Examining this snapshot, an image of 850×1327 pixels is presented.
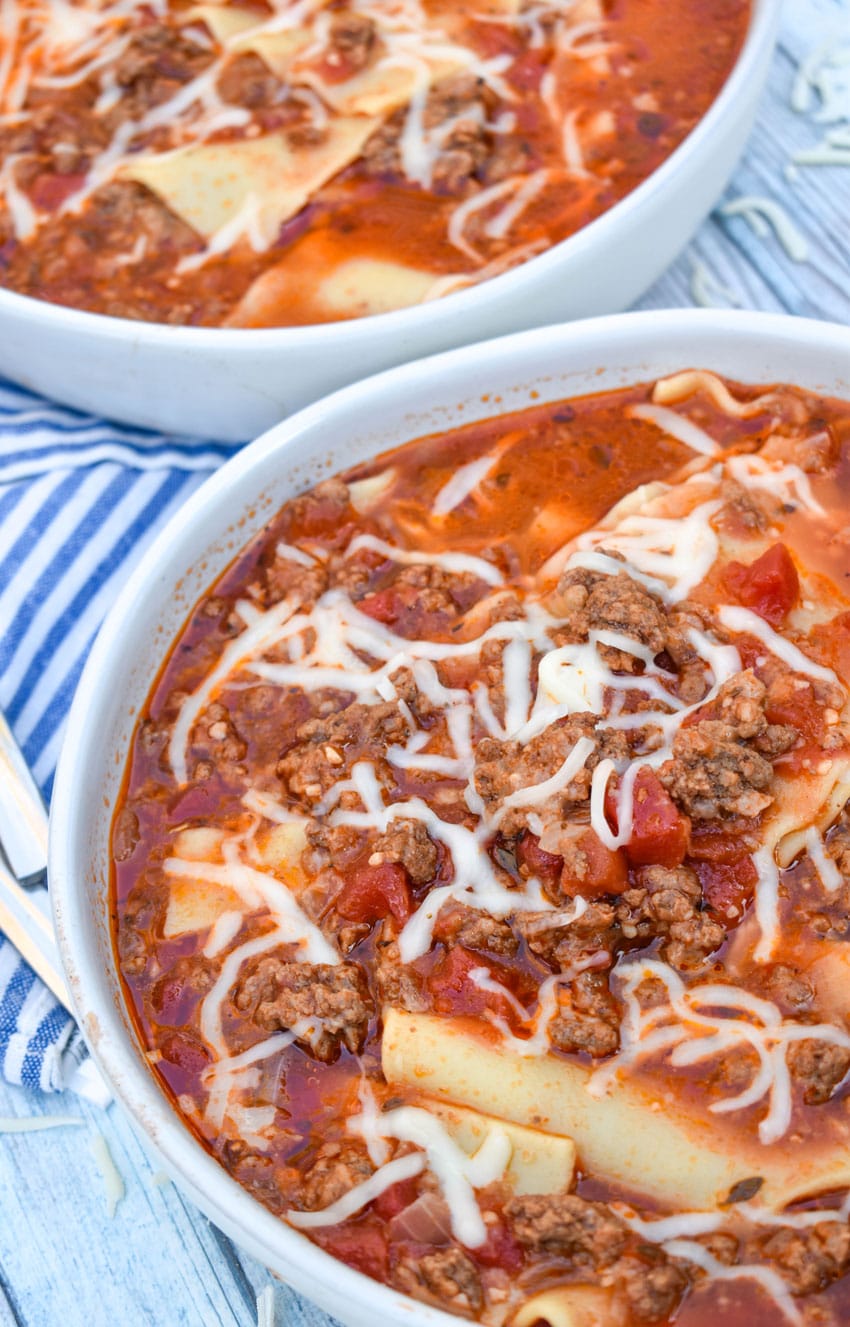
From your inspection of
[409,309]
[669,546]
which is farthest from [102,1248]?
[409,309]

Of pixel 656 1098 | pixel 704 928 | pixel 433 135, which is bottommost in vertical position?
pixel 656 1098

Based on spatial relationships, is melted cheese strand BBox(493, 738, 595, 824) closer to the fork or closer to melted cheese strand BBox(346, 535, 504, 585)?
melted cheese strand BBox(346, 535, 504, 585)

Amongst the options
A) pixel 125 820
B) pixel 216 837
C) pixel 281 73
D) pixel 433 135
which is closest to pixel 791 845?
pixel 216 837

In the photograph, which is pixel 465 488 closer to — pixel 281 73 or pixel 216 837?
pixel 216 837

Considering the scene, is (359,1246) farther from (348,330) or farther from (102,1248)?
(348,330)

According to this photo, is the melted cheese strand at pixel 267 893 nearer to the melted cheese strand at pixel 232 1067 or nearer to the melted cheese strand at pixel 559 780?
the melted cheese strand at pixel 232 1067

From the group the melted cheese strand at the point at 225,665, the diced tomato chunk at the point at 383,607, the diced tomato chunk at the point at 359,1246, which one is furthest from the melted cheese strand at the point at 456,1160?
the diced tomato chunk at the point at 383,607
